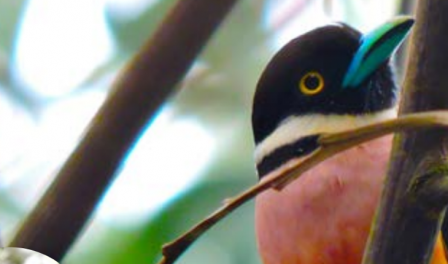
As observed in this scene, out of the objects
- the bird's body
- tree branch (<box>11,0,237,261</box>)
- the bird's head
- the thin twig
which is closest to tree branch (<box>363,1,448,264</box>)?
the thin twig

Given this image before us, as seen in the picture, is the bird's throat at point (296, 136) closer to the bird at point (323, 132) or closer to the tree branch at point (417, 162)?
the bird at point (323, 132)

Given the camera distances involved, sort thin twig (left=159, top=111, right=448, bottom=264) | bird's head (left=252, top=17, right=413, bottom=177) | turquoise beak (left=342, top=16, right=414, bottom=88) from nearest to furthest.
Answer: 1. thin twig (left=159, top=111, right=448, bottom=264)
2. turquoise beak (left=342, top=16, right=414, bottom=88)
3. bird's head (left=252, top=17, right=413, bottom=177)

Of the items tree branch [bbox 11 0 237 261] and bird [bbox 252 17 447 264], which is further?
bird [bbox 252 17 447 264]

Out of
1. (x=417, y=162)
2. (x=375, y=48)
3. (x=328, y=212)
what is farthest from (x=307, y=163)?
(x=375, y=48)

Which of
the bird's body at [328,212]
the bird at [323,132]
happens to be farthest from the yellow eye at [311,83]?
the bird's body at [328,212]

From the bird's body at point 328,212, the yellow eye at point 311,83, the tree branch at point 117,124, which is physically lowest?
the bird's body at point 328,212

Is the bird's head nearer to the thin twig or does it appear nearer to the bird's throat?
the bird's throat
